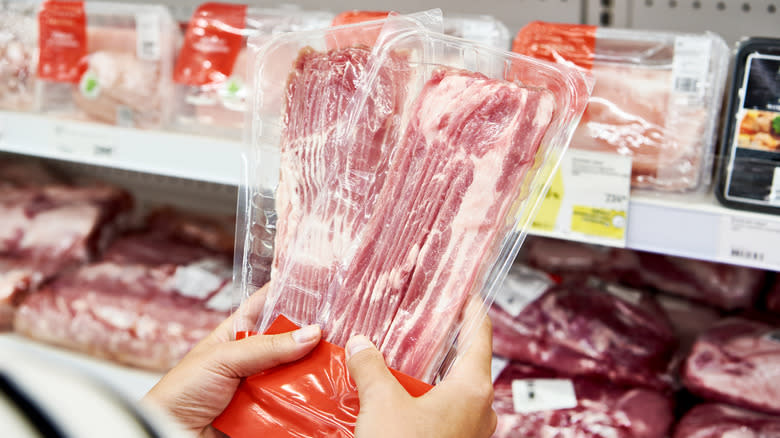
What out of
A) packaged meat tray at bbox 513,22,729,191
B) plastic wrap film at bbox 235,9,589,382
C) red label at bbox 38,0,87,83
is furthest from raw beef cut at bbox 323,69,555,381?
red label at bbox 38,0,87,83

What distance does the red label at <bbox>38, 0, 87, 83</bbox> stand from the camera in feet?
4.72

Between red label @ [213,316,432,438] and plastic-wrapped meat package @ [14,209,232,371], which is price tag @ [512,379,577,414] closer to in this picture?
red label @ [213,316,432,438]

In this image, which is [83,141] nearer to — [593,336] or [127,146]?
[127,146]

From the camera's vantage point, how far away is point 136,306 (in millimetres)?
1512

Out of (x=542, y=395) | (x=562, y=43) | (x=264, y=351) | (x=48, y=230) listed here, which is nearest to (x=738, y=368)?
(x=542, y=395)

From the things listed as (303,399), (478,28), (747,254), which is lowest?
(303,399)

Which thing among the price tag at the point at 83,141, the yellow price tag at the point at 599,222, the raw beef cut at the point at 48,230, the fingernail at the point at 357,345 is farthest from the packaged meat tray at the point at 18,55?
the yellow price tag at the point at 599,222

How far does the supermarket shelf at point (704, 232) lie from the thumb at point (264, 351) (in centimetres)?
56

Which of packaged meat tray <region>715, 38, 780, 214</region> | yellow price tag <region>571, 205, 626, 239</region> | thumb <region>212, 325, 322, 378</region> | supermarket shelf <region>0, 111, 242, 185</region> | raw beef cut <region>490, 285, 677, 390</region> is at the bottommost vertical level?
raw beef cut <region>490, 285, 677, 390</region>

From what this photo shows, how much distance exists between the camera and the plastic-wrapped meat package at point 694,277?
133 centimetres

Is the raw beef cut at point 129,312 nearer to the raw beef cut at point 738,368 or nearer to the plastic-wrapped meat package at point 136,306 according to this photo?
the plastic-wrapped meat package at point 136,306

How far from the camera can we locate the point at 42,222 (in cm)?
175

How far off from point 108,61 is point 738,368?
4.98 feet

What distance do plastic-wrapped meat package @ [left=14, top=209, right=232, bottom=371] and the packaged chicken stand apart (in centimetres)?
74
